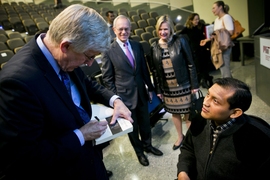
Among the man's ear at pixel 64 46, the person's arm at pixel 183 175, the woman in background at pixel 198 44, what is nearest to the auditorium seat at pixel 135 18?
the woman in background at pixel 198 44

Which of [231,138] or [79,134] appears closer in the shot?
[79,134]

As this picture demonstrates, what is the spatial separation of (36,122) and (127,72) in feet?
4.12

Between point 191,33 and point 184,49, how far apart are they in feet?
6.19

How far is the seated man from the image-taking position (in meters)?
0.96

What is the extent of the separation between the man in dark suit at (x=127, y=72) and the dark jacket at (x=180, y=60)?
6.0 inches

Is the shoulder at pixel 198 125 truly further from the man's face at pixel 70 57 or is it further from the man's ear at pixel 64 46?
the man's ear at pixel 64 46

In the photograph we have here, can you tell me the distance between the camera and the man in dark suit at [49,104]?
67cm

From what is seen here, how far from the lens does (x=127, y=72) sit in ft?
6.29

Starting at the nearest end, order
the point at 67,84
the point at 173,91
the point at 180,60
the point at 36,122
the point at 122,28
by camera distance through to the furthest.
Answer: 1. the point at 36,122
2. the point at 67,84
3. the point at 122,28
4. the point at 180,60
5. the point at 173,91

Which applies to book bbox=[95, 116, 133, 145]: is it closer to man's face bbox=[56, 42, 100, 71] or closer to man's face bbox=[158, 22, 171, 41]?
man's face bbox=[56, 42, 100, 71]

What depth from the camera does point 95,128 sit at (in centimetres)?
A: 90

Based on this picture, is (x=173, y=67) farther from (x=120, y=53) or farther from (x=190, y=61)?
(x=120, y=53)

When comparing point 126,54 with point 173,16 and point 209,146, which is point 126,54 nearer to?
point 209,146

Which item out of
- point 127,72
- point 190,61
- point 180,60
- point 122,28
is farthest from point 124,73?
point 190,61
